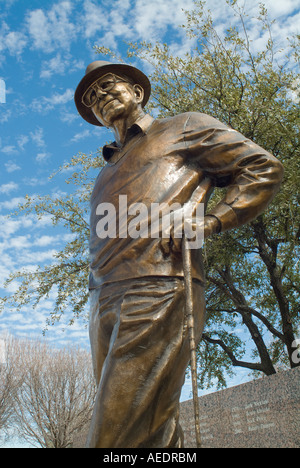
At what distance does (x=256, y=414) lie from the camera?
5.54 meters

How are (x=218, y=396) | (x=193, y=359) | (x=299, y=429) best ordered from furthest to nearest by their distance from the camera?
(x=218, y=396) → (x=299, y=429) → (x=193, y=359)

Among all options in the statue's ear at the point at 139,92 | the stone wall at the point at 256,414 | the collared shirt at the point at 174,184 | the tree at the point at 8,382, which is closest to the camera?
the collared shirt at the point at 174,184

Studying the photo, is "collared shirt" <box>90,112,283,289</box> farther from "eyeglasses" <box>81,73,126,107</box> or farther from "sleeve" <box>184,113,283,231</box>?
"eyeglasses" <box>81,73,126,107</box>

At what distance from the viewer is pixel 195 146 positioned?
9.11ft

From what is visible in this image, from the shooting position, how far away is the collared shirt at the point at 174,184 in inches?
97.8

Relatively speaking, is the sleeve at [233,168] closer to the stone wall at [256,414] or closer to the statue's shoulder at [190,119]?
the statue's shoulder at [190,119]

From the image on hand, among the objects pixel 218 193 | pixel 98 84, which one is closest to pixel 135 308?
pixel 98 84

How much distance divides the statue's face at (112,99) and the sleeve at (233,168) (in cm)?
47

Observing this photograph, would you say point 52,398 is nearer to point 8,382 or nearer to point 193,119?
point 8,382

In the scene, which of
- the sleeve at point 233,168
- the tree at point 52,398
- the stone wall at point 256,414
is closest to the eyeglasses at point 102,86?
the sleeve at point 233,168

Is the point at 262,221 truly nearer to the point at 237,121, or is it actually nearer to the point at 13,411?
the point at 237,121

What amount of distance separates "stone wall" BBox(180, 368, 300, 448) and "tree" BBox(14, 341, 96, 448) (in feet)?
64.3
